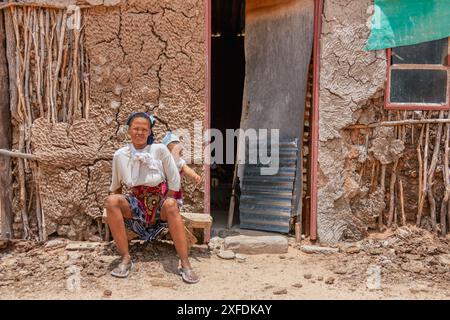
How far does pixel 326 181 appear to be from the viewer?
4387 millimetres

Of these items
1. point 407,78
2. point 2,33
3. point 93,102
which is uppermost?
point 2,33

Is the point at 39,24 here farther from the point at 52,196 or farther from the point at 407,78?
the point at 407,78

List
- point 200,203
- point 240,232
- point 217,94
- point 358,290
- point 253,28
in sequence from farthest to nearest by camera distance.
A: point 217,94 < point 253,28 < point 240,232 < point 200,203 < point 358,290

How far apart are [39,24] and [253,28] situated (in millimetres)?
2177

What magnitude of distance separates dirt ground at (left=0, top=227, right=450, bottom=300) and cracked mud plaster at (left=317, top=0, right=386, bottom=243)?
0.31 metres

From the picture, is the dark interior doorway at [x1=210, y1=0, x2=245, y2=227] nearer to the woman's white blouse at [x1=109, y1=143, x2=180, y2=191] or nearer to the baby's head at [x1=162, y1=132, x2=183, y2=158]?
the baby's head at [x1=162, y1=132, x2=183, y2=158]

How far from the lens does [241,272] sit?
12.4 feet

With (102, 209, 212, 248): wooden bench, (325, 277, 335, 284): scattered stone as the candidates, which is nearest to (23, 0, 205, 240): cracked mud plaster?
(102, 209, 212, 248): wooden bench

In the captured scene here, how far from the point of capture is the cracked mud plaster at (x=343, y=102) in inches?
167

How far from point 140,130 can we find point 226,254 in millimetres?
1440

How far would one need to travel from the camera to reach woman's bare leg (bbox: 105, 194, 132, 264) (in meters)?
3.47

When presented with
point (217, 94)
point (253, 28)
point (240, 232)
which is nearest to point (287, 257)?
point (240, 232)

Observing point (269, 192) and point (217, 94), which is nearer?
point (269, 192)

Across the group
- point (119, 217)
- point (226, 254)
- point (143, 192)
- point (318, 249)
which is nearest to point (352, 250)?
point (318, 249)
